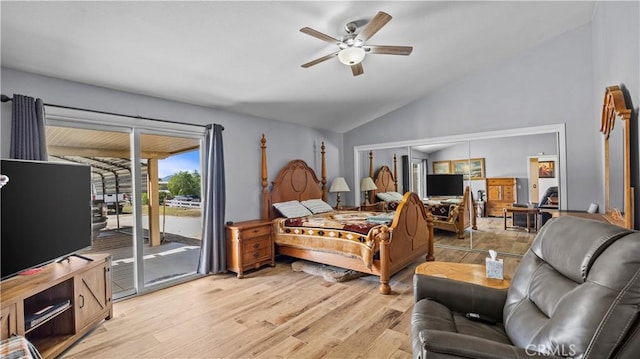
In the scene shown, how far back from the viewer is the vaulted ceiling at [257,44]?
2145 mm

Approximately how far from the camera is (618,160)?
7.07 ft

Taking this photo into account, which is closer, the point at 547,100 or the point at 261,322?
the point at 261,322

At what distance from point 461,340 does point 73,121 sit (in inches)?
142

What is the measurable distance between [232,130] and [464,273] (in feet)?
11.2

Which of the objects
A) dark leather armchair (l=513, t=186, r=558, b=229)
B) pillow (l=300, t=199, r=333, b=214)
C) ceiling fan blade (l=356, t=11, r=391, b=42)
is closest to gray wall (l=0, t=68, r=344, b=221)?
pillow (l=300, t=199, r=333, b=214)

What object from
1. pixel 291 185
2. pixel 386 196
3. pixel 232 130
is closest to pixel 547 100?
pixel 386 196

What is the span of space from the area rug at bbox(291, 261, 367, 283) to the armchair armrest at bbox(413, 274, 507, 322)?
1.78 metres

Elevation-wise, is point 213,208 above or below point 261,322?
above

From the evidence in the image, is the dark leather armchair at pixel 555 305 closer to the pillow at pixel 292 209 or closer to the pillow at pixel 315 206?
the pillow at pixel 292 209

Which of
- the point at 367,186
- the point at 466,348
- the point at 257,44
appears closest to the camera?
the point at 466,348

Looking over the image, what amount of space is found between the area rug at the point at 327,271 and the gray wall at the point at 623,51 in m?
2.60

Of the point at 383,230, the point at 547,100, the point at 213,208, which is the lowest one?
the point at 383,230

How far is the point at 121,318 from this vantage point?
2674 millimetres

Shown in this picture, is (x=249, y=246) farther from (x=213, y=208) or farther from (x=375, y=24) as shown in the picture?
(x=375, y=24)
